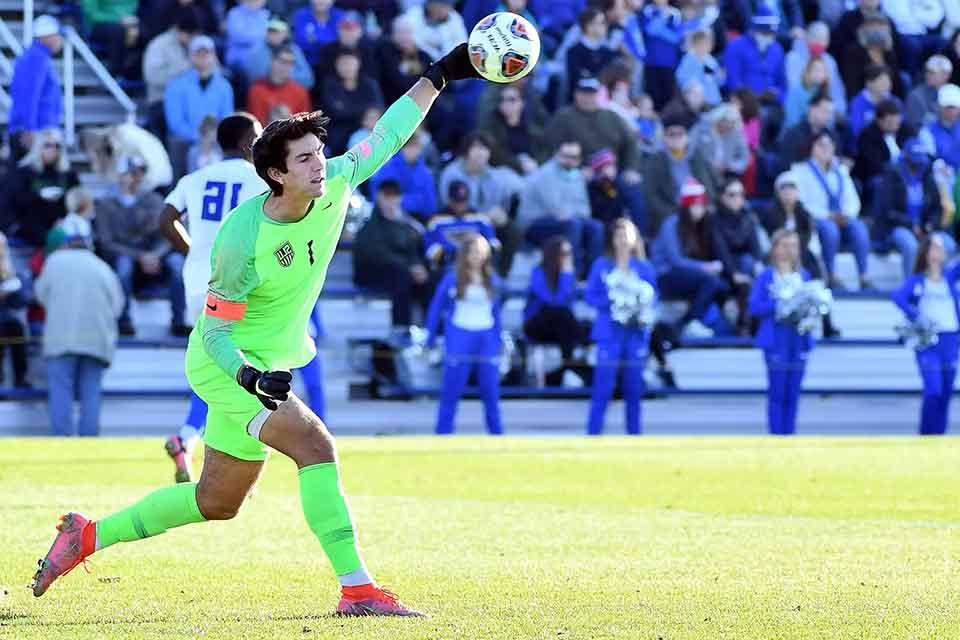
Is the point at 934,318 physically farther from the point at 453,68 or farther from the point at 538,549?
the point at 453,68

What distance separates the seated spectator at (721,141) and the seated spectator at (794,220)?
77 centimetres

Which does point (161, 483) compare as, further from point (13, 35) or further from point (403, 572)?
point (13, 35)

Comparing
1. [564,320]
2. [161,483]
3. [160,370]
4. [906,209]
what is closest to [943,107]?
[906,209]

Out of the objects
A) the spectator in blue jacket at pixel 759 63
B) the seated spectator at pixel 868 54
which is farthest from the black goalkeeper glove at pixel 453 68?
the seated spectator at pixel 868 54

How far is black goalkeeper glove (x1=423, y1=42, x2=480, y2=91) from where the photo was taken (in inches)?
329

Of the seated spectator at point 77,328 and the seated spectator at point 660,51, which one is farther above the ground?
the seated spectator at point 660,51

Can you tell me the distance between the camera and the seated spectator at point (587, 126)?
69.8 ft

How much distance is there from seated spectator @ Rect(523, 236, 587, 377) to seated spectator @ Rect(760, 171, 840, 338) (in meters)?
2.77

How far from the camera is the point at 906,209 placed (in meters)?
23.0

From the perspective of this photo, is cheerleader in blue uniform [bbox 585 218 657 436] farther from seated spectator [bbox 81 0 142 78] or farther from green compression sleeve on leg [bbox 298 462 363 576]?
green compression sleeve on leg [bbox 298 462 363 576]

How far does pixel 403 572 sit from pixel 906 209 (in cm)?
1568

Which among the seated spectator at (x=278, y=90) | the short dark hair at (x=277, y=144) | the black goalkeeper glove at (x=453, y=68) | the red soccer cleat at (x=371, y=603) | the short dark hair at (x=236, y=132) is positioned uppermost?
the seated spectator at (x=278, y=90)

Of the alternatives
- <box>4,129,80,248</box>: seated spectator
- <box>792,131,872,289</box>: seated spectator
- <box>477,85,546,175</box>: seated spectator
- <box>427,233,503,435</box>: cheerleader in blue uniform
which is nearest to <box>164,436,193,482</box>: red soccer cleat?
<box>427,233,503,435</box>: cheerleader in blue uniform

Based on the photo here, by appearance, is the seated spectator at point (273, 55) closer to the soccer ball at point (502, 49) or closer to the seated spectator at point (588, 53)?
the seated spectator at point (588, 53)
